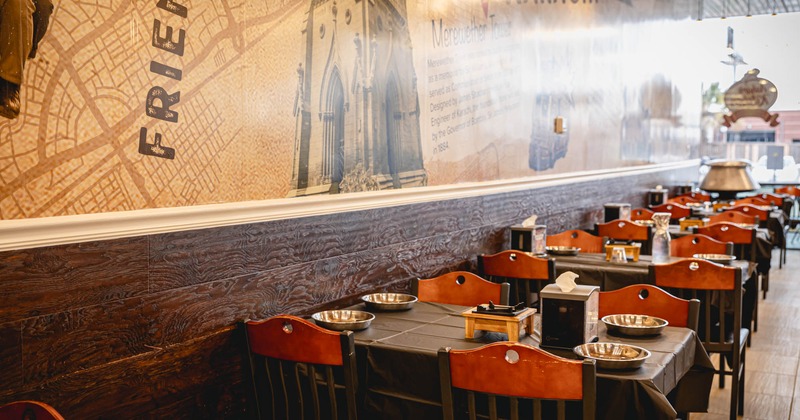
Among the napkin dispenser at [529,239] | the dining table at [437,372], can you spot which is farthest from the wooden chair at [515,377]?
the napkin dispenser at [529,239]

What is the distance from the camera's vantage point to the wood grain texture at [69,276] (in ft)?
7.38

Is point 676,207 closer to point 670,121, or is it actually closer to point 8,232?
point 670,121

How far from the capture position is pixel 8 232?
222 centimetres

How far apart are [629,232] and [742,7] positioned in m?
10.2

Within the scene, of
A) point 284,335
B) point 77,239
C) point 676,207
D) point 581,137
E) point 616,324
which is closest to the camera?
point 77,239

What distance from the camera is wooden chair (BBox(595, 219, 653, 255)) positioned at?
6.00 m

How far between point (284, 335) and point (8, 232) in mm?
924

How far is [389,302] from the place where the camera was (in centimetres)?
347

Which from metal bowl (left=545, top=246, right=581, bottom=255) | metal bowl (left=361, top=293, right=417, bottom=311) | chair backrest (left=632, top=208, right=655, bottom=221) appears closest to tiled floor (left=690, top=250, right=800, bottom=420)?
metal bowl (left=545, top=246, right=581, bottom=255)

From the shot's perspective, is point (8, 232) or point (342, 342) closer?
point (8, 232)

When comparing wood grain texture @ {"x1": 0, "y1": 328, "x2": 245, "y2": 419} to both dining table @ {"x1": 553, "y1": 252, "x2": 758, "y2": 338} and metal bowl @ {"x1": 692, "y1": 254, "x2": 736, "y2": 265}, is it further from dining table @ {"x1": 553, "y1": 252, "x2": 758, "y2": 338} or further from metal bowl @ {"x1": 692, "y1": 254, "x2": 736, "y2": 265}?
metal bowl @ {"x1": 692, "y1": 254, "x2": 736, "y2": 265}

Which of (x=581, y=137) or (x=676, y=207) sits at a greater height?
(x=581, y=137)

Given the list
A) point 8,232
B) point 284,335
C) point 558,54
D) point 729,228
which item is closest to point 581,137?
point 558,54

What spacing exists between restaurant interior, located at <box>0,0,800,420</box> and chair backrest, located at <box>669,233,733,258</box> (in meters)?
0.02
